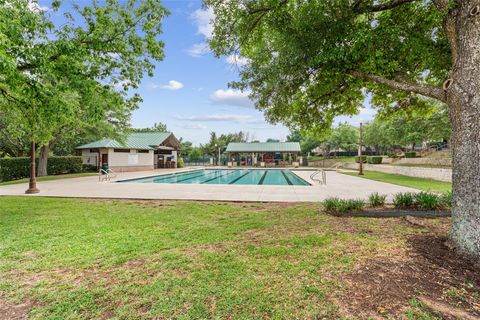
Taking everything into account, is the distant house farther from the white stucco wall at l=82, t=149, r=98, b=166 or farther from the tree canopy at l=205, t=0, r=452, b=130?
the tree canopy at l=205, t=0, r=452, b=130

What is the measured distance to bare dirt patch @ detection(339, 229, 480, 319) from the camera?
2342 mm

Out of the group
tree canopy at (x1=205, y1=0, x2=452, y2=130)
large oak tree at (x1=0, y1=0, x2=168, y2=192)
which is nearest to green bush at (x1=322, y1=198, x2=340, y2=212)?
tree canopy at (x1=205, y1=0, x2=452, y2=130)

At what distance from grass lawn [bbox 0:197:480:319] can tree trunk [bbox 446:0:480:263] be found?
1.31ft

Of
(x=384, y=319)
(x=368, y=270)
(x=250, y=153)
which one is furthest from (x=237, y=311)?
(x=250, y=153)

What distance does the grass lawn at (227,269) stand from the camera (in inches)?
94.1

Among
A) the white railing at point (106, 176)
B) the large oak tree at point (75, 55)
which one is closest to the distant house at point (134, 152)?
the white railing at point (106, 176)

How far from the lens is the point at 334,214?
5977 mm

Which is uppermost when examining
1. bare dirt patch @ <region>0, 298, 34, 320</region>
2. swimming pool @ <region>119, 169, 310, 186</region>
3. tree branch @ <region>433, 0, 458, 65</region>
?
tree branch @ <region>433, 0, 458, 65</region>

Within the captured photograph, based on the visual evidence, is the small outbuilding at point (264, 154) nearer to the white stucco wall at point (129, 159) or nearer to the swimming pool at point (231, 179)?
the white stucco wall at point (129, 159)

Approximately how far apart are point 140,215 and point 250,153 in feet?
99.4

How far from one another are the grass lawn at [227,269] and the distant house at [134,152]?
56.8ft

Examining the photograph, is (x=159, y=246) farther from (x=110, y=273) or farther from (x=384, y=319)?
(x=384, y=319)

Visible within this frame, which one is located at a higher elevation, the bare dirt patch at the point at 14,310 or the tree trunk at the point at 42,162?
the tree trunk at the point at 42,162

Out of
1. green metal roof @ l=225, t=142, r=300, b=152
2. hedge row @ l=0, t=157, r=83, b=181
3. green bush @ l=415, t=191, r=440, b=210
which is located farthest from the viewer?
green metal roof @ l=225, t=142, r=300, b=152
